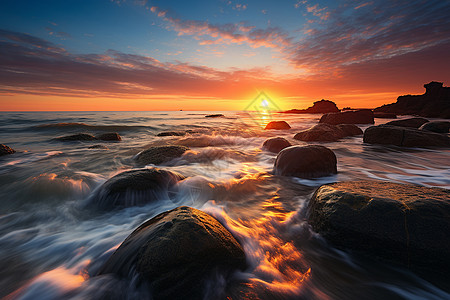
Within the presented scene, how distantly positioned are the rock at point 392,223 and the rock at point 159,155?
492cm

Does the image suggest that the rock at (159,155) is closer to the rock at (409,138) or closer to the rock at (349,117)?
the rock at (409,138)

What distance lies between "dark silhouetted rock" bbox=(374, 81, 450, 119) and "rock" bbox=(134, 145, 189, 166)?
46928 millimetres

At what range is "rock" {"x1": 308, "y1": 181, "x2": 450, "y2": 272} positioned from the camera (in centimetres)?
183

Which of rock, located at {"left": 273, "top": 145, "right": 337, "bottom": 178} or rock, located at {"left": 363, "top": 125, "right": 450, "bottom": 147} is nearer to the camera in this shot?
rock, located at {"left": 273, "top": 145, "right": 337, "bottom": 178}

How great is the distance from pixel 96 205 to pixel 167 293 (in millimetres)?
2667

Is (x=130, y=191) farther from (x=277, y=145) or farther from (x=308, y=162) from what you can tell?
(x=277, y=145)

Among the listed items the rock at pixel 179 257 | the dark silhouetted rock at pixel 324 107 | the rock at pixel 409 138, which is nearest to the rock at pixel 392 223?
the rock at pixel 179 257

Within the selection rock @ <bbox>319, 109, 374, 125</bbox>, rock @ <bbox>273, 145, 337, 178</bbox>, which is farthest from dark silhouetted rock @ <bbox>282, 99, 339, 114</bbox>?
rock @ <bbox>273, 145, 337, 178</bbox>

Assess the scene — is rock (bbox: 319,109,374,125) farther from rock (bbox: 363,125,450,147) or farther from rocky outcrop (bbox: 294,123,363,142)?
rock (bbox: 363,125,450,147)

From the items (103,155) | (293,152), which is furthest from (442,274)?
(103,155)

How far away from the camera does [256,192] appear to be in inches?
159

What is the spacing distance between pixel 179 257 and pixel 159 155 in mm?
5150

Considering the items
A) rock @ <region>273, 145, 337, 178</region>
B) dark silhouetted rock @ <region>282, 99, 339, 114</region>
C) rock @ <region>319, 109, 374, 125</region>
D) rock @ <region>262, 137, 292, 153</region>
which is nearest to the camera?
rock @ <region>273, 145, 337, 178</region>

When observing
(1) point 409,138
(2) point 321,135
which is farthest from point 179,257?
(2) point 321,135
